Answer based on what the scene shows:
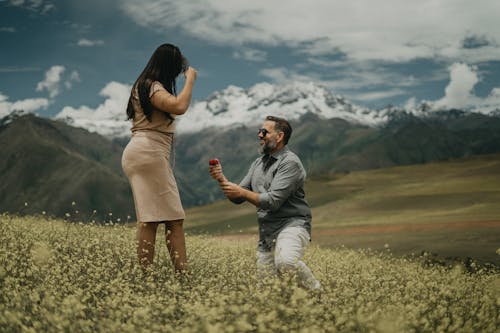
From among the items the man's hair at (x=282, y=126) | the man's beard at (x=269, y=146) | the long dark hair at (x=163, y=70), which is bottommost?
the man's beard at (x=269, y=146)

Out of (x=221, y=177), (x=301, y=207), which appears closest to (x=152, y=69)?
(x=221, y=177)

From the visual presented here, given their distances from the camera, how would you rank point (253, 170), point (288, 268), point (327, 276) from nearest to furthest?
point (288, 268) → point (327, 276) → point (253, 170)

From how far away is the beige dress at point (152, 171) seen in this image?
761cm

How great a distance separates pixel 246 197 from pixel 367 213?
189ft

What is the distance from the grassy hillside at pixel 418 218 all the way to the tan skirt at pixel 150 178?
5.05m

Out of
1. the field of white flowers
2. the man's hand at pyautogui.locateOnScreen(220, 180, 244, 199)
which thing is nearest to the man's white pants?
the field of white flowers

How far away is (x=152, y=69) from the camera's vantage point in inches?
309

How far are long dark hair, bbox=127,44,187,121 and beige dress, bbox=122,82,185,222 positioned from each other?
0.14m

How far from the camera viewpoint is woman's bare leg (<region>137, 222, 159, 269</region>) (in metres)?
7.66

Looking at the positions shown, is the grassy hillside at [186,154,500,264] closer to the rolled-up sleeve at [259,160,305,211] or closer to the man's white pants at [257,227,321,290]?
the man's white pants at [257,227,321,290]

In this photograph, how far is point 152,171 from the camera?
7625mm

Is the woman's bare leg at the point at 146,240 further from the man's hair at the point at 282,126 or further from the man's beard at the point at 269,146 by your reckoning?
the man's hair at the point at 282,126

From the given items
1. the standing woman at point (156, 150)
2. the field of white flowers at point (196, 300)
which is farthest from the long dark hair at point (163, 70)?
the field of white flowers at point (196, 300)

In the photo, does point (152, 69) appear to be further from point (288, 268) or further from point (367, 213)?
point (367, 213)
